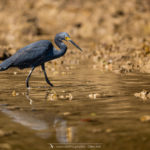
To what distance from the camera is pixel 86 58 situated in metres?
14.0

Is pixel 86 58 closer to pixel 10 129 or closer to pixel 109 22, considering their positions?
pixel 109 22

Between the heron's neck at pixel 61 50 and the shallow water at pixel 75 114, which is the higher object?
the heron's neck at pixel 61 50

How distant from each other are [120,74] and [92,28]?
11710 millimetres

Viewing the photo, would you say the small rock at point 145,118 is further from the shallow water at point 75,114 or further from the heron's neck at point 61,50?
the heron's neck at point 61,50

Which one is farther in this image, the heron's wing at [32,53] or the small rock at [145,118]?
the heron's wing at [32,53]

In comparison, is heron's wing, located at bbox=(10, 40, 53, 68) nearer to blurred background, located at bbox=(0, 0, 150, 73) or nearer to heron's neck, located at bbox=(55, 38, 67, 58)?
heron's neck, located at bbox=(55, 38, 67, 58)

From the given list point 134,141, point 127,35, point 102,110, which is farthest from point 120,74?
point 127,35

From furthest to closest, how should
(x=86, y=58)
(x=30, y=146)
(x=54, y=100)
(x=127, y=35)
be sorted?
(x=127, y=35) < (x=86, y=58) < (x=54, y=100) < (x=30, y=146)

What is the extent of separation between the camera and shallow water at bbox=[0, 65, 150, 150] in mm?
4047

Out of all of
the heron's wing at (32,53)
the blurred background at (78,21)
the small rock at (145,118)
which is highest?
the blurred background at (78,21)

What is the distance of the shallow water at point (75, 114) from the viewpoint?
A: 405 centimetres

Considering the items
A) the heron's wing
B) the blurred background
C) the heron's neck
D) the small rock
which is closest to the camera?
the small rock

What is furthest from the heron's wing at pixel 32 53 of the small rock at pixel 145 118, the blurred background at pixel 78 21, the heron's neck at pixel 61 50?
the blurred background at pixel 78 21

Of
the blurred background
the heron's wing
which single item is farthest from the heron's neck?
the blurred background
